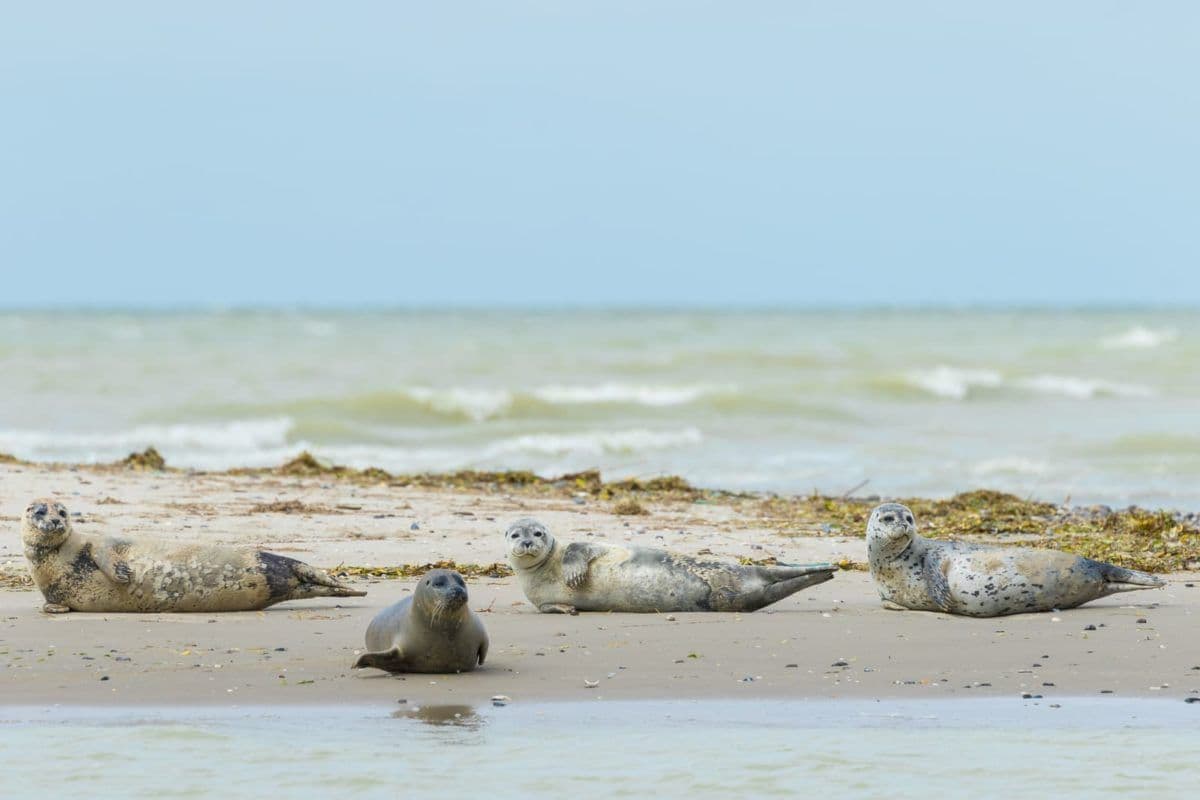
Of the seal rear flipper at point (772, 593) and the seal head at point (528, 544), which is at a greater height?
the seal head at point (528, 544)

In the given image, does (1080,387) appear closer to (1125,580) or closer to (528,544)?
(1125,580)

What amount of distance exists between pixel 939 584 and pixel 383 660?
2811mm

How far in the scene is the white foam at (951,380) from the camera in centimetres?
2848

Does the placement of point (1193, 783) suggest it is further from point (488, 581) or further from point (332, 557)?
point (332, 557)

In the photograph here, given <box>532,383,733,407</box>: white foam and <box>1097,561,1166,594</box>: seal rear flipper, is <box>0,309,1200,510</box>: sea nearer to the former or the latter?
<box>532,383,733,407</box>: white foam

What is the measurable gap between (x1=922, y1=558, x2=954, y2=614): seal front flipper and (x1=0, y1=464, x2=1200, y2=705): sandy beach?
0.08m

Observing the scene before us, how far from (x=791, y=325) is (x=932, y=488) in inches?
1944

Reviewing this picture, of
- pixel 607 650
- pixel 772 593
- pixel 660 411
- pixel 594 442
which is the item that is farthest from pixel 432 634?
pixel 660 411

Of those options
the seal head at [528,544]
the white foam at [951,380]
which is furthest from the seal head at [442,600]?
the white foam at [951,380]

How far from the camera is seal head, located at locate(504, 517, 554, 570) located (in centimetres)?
789

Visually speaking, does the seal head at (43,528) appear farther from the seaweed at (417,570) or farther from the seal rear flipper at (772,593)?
the seal rear flipper at (772,593)

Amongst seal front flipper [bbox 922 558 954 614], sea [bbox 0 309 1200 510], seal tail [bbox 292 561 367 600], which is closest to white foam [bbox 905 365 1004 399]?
sea [bbox 0 309 1200 510]

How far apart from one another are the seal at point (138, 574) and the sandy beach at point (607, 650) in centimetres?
10

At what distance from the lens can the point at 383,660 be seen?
21.1ft
